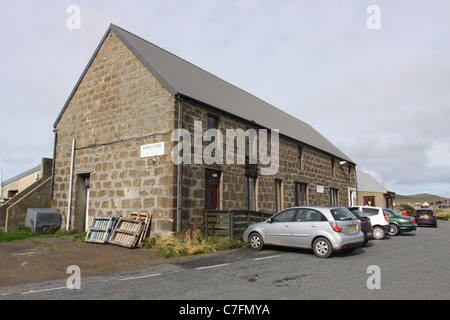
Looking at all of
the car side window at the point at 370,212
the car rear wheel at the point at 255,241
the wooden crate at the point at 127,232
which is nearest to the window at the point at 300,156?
the car side window at the point at 370,212

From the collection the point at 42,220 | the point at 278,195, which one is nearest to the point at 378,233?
the point at 278,195

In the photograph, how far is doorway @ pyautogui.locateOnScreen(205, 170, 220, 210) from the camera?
44.4 ft

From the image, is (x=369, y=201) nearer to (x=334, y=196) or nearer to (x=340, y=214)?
(x=334, y=196)

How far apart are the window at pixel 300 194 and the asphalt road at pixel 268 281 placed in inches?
402

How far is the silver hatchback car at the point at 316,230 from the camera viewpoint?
31.3 feet

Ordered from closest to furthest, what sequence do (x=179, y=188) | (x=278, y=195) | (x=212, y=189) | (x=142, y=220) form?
(x=179, y=188) < (x=142, y=220) < (x=212, y=189) < (x=278, y=195)

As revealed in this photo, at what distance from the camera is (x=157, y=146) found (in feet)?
41.4

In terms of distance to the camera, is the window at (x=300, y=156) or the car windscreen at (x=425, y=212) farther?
the car windscreen at (x=425, y=212)

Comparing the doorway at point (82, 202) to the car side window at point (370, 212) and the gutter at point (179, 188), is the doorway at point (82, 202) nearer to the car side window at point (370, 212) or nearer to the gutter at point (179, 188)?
the gutter at point (179, 188)

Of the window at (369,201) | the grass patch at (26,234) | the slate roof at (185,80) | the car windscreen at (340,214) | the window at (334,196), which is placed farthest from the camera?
the window at (369,201)

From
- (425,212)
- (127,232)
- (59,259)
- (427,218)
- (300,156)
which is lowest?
(59,259)

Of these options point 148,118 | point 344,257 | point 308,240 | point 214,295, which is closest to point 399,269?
point 344,257

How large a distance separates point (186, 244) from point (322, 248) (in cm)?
419

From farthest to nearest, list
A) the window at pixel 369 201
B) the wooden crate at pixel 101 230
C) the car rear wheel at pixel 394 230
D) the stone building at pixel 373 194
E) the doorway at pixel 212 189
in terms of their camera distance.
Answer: the window at pixel 369 201 < the stone building at pixel 373 194 < the car rear wheel at pixel 394 230 < the doorway at pixel 212 189 < the wooden crate at pixel 101 230
